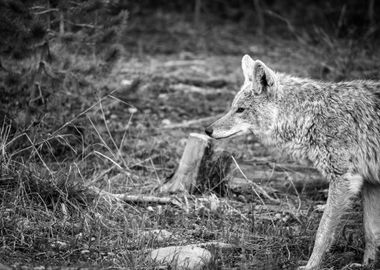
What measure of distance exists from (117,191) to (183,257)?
1.74m

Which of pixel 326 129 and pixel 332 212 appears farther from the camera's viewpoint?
pixel 326 129

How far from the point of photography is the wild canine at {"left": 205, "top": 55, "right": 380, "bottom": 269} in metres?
4.73

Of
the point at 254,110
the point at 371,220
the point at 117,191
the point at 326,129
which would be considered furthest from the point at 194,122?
the point at 371,220

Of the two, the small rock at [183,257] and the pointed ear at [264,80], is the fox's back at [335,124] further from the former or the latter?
the small rock at [183,257]

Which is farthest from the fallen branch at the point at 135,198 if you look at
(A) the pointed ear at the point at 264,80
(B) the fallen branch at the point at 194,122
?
(B) the fallen branch at the point at 194,122

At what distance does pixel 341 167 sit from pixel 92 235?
2.34 m

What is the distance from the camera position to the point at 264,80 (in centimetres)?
523

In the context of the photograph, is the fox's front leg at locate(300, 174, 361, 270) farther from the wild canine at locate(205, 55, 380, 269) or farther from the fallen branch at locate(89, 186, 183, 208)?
the fallen branch at locate(89, 186, 183, 208)

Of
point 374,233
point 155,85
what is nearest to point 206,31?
point 155,85

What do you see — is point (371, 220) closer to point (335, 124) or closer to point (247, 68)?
point (335, 124)

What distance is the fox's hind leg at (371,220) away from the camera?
4.98 metres

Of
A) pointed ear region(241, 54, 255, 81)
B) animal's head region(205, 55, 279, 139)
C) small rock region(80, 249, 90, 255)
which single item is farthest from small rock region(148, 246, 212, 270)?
pointed ear region(241, 54, 255, 81)

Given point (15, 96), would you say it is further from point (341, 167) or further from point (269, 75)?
point (341, 167)

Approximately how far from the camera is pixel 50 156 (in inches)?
251
